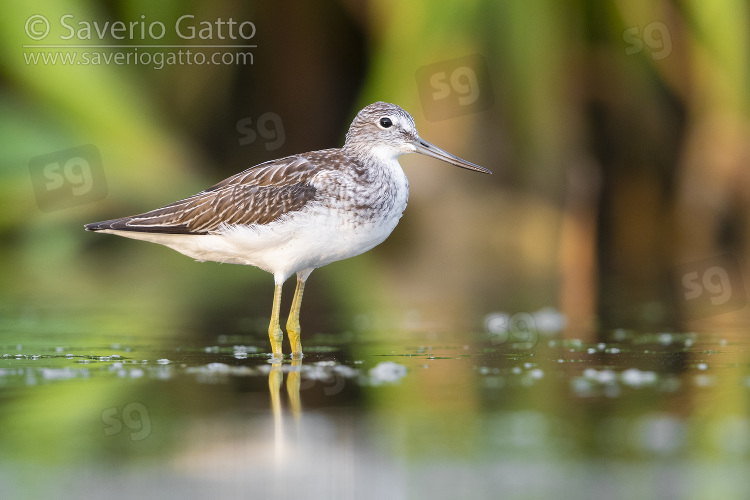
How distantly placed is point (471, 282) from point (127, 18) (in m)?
5.36

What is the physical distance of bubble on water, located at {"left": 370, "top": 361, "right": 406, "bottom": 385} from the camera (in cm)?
602

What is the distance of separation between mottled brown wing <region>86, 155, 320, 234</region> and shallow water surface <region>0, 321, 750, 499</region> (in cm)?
80

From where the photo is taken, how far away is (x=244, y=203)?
7590mm

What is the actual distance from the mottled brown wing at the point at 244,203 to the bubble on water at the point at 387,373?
4.53 feet

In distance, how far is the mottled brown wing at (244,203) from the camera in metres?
7.39

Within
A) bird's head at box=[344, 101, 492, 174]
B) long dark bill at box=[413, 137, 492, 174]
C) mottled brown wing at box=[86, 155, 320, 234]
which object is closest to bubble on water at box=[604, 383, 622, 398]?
mottled brown wing at box=[86, 155, 320, 234]

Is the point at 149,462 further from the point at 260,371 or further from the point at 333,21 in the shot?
the point at 333,21

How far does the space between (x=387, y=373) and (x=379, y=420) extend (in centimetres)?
116

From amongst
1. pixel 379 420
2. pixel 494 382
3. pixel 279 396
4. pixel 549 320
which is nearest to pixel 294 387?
pixel 279 396

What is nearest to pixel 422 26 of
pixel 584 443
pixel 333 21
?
pixel 333 21

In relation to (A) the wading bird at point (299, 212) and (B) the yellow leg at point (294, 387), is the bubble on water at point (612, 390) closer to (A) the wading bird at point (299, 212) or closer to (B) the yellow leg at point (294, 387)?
(B) the yellow leg at point (294, 387)

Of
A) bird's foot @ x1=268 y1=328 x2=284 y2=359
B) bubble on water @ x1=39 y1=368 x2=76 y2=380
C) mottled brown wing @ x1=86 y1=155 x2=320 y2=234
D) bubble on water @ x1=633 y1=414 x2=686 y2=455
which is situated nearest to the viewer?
bubble on water @ x1=633 y1=414 x2=686 y2=455

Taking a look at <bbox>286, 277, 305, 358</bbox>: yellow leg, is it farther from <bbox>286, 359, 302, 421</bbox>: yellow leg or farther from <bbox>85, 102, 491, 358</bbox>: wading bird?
<bbox>286, 359, 302, 421</bbox>: yellow leg

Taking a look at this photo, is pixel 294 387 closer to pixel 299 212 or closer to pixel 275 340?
pixel 275 340
